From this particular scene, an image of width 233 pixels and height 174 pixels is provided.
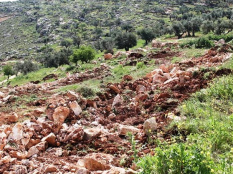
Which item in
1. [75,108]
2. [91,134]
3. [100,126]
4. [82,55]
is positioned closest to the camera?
[91,134]

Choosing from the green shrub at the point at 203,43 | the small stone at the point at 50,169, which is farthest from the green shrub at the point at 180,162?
the green shrub at the point at 203,43

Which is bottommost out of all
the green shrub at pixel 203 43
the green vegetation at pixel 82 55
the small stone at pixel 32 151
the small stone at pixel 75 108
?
Result: the green vegetation at pixel 82 55

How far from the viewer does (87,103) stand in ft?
32.6

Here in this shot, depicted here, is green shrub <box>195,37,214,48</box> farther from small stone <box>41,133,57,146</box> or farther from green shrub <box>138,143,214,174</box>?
green shrub <box>138,143,214,174</box>

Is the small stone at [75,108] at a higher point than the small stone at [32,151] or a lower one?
lower

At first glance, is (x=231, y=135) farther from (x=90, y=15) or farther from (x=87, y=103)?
(x=90, y=15)

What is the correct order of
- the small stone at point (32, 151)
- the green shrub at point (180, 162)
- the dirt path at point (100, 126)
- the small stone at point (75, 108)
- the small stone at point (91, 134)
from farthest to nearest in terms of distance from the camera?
the small stone at point (75, 108) → the small stone at point (91, 134) → the small stone at point (32, 151) → the dirt path at point (100, 126) → the green shrub at point (180, 162)

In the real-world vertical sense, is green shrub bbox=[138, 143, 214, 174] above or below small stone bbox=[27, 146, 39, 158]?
above

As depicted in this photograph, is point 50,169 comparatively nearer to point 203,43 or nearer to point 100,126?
point 100,126

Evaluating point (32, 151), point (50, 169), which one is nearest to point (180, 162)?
point (50, 169)

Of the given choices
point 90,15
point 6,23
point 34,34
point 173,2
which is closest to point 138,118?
point 34,34

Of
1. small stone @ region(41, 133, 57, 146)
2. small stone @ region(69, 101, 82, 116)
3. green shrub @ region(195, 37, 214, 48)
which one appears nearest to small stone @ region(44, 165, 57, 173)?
small stone @ region(41, 133, 57, 146)

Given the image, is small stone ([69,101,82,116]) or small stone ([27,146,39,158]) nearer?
small stone ([27,146,39,158])

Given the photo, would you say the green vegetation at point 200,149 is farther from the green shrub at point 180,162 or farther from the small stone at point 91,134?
the small stone at point 91,134
